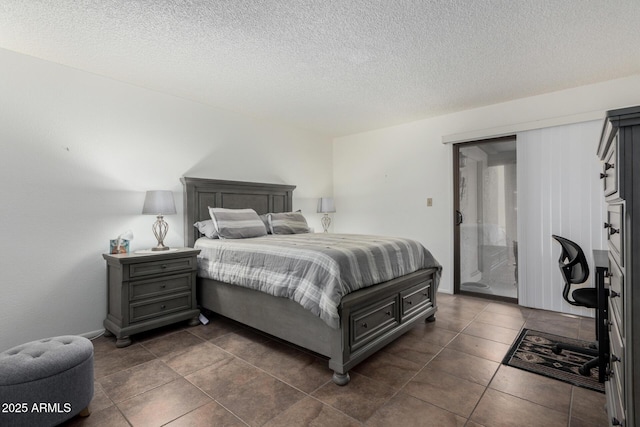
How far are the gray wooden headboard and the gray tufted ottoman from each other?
6.31 feet

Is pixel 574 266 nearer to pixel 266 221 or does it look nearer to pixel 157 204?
pixel 266 221

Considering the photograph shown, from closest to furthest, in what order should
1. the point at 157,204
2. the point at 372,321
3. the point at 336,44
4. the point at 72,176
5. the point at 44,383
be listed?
the point at 44,383, the point at 372,321, the point at 336,44, the point at 72,176, the point at 157,204

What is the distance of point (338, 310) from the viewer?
6.76 ft

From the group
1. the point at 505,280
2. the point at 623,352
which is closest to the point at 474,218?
the point at 505,280

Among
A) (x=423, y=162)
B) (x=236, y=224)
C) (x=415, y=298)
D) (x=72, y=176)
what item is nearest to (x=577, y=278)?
(x=415, y=298)

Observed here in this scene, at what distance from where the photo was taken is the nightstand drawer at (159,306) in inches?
108

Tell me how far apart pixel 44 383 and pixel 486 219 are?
4.51 meters

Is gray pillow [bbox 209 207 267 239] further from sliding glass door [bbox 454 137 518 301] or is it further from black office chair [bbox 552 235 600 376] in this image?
black office chair [bbox 552 235 600 376]

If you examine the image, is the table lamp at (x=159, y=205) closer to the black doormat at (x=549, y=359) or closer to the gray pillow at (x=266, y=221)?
the gray pillow at (x=266, y=221)

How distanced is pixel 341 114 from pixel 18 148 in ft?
11.1

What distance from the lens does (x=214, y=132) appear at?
13.0 ft

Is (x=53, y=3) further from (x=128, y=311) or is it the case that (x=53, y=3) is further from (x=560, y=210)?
(x=560, y=210)

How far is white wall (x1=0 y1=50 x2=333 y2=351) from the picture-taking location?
8.29ft

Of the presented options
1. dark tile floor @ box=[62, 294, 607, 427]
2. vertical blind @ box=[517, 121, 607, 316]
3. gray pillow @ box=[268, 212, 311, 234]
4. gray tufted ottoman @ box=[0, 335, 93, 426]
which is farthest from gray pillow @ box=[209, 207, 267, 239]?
vertical blind @ box=[517, 121, 607, 316]
